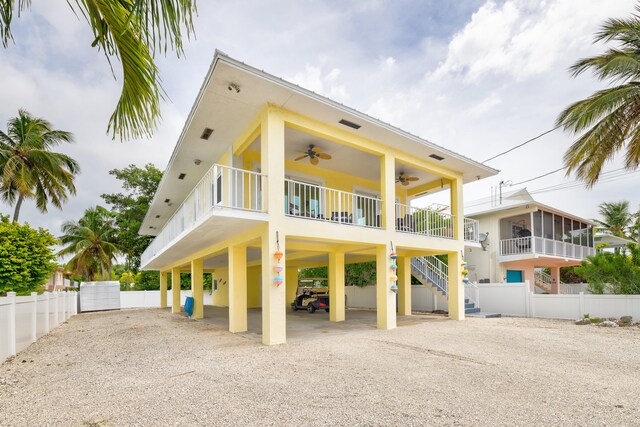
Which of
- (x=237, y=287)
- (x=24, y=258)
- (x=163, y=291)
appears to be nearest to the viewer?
(x=237, y=287)

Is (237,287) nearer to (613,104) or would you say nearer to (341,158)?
(341,158)

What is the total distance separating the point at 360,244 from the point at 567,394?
22.5 feet

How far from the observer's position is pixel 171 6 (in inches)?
76.6

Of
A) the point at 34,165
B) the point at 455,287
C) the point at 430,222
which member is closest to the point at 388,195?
the point at 430,222

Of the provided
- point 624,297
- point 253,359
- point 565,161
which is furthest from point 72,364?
point 624,297

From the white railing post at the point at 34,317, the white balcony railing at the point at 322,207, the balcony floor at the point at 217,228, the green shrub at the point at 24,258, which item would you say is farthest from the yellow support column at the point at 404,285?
the green shrub at the point at 24,258

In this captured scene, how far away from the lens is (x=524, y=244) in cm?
2003

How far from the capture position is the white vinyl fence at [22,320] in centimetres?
721

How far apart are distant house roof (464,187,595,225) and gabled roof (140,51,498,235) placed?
23.9 feet

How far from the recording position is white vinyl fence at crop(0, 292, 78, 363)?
721 centimetres

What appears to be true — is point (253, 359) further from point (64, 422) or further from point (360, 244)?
point (360, 244)

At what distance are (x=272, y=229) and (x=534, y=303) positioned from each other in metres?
12.6

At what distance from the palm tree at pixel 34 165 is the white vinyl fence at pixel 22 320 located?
31.8ft

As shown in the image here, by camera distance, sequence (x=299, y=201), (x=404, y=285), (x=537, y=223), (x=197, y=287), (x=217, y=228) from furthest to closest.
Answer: (x=537, y=223) < (x=404, y=285) < (x=197, y=287) < (x=299, y=201) < (x=217, y=228)
